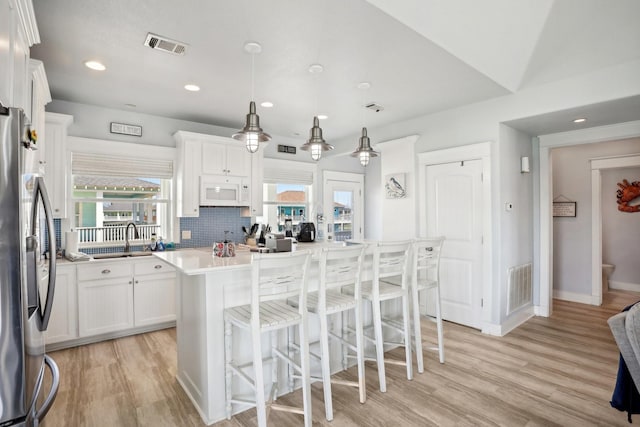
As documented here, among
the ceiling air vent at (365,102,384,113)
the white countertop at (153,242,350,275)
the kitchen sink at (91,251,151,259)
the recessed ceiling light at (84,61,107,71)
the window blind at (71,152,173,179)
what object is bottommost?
the kitchen sink at (91,251,151,259)

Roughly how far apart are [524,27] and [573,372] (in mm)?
2947

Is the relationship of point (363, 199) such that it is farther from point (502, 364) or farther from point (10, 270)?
point (10, 270)

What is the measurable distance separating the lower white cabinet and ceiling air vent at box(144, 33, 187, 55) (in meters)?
2.32

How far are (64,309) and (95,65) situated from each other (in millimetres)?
2396

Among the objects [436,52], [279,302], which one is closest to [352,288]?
[279,302]

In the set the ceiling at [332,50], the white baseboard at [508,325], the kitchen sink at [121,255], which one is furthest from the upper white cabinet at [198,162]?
the white baseboard at [508,325]

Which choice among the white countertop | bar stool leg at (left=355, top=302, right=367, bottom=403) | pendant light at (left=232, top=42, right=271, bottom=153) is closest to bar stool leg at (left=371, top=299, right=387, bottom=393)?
bar stool leg at (left=355, top=302, right=367, bottom=403)

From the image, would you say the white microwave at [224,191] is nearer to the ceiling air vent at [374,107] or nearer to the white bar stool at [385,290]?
the ceiling air vent at [374,107]

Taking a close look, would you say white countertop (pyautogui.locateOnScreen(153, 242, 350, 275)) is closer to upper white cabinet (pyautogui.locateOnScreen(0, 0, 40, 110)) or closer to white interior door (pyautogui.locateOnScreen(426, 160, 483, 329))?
upper white cabinet (pyautogui.locateOnScreen(0, 0, 40, 110))

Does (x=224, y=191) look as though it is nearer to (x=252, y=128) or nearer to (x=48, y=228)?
(x=252, y=128)

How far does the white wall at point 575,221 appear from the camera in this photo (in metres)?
4.99

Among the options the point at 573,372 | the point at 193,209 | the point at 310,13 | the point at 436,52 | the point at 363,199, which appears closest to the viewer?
the point at 310,13

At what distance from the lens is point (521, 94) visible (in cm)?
350

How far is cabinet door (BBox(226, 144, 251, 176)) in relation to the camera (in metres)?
4.54
